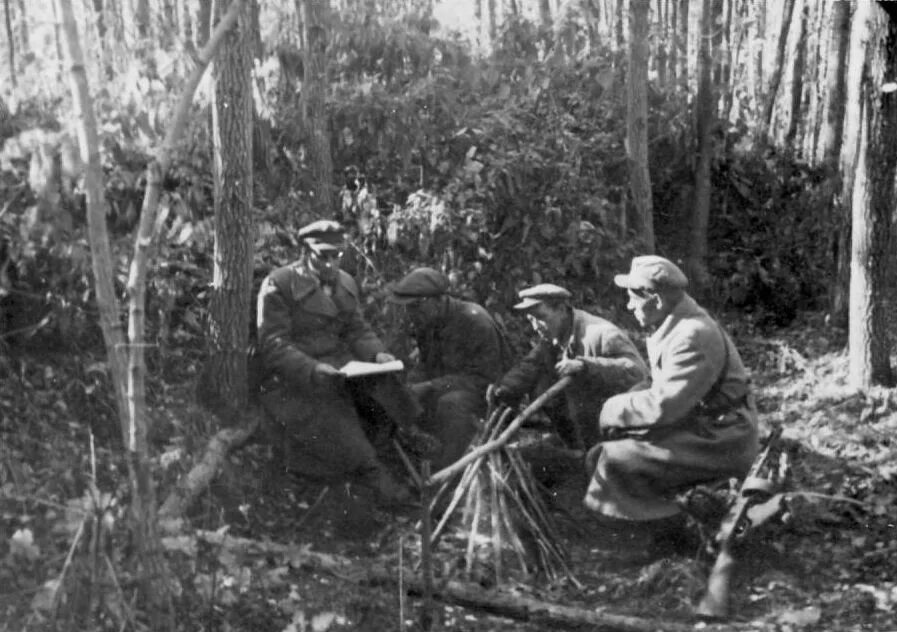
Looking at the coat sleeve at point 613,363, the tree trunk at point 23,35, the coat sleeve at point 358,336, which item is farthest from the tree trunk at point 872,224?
the tree trunk at point 23,35

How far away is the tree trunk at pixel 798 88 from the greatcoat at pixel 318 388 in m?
8.95

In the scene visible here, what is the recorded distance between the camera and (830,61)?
13609 millimetres

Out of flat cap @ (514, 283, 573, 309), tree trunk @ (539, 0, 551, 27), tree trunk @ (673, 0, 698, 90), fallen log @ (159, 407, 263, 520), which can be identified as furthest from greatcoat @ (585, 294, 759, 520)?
tree trunk @ (539, 0, 551, 27)

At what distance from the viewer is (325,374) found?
7066 millimetres

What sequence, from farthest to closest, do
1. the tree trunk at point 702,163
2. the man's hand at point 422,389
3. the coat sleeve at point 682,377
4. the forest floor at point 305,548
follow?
the tree trunk at point 702,163, the man's hand at point 422,389, the coat sleeve at point 682,377, the forest floor at point 305,548

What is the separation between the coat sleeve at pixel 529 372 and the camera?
301 inches

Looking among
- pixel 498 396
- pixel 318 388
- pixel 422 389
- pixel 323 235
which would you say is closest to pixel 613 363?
pixel 498 396

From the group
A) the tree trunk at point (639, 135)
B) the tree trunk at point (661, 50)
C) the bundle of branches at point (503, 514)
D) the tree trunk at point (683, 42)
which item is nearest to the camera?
the bundle of branches at point (503, 514)

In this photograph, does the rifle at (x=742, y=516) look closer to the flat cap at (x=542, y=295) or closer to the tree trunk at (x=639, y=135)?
the flat cap at (x=542, y=295)

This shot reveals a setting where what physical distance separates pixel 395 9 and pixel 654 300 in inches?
323

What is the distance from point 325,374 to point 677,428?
2315 millimetres

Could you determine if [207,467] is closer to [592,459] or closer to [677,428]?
[592,459]

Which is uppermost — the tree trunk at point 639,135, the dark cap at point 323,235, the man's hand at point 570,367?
the tree trunk at point 639,135

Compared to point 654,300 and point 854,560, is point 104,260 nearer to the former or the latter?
point 654,300
